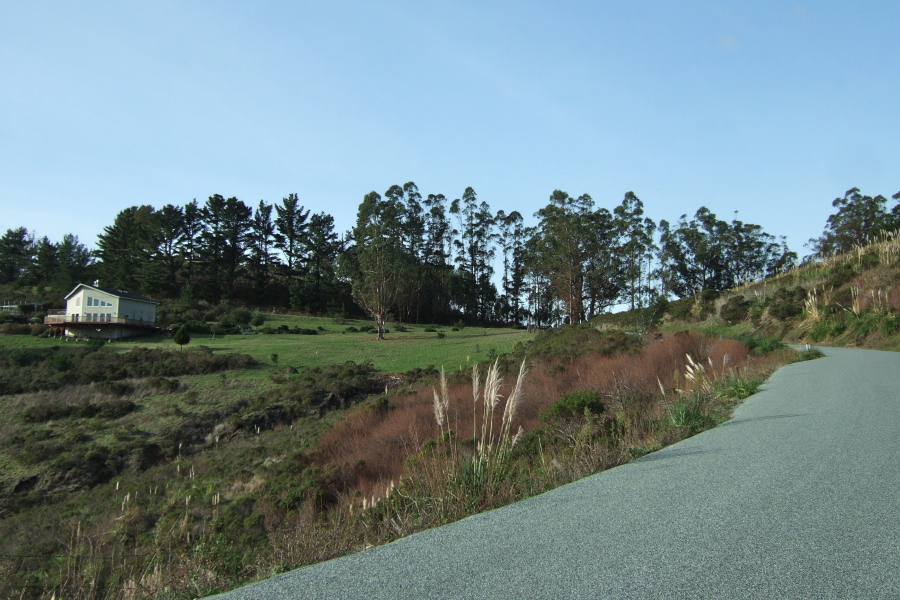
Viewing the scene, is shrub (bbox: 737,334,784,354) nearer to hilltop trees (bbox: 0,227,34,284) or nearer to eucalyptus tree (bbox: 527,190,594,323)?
eucalyptus tree (bbox: 527,190,594,323)

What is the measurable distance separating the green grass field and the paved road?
2955cm

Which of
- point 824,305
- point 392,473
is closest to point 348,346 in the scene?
point 824,305

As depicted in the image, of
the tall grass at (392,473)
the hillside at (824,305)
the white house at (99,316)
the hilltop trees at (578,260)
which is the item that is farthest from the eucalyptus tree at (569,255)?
the white house at (99,316)

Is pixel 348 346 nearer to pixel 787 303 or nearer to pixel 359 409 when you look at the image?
pixel 359 409

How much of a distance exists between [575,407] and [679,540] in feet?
20.6

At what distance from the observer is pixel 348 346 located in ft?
162

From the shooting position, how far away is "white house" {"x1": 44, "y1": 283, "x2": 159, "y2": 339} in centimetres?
5731

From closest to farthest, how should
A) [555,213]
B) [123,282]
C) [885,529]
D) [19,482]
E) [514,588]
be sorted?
1. [514,588]
2. [885,529]
3. [19,482]
4. [555,213]
5. [123,282]

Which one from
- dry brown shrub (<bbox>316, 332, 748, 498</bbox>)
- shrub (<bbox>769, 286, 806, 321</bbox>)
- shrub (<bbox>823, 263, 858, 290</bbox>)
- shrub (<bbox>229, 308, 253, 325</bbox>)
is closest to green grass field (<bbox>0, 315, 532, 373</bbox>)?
shrub (<bbox>229, 308, 253, 325</bbox>)

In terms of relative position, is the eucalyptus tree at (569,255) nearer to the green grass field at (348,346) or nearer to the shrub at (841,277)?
the green grass field at (348,346)

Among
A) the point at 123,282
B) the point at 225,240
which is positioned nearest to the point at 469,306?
the point at 225,240

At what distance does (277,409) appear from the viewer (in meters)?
27.9

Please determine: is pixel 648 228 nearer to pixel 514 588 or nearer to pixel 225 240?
pixel 225 240

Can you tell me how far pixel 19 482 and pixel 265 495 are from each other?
14.3 metres
